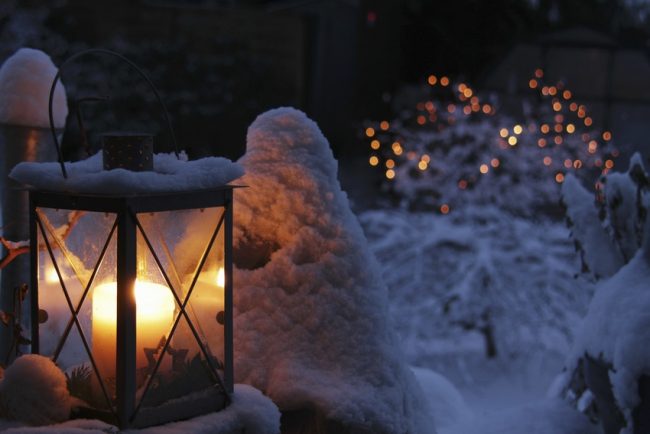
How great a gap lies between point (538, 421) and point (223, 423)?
1.58m

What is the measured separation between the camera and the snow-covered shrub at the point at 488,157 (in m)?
6.93

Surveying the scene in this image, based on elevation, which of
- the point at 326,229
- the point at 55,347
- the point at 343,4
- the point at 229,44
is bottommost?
the point at 55,347

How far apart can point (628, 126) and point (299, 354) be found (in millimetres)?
7457

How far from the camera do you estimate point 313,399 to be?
1636 mm

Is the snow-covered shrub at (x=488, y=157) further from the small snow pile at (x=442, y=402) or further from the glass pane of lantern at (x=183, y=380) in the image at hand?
the glass pane of lantern at (x=183, y=380)

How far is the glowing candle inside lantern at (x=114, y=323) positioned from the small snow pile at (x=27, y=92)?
26.5 inches

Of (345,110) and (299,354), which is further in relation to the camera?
(345,110)

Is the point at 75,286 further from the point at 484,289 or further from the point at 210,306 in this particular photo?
the point at 484,289

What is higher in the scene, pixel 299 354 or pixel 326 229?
pixel 326 229

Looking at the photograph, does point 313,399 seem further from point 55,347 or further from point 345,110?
point 345,110

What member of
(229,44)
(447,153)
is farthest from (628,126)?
(229,44)

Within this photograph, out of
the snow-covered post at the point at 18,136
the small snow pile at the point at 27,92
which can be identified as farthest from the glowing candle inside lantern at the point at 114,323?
the small snow pile at the point at 27,92

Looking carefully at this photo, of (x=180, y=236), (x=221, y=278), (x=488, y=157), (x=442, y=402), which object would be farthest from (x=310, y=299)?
(x=488, y=157)

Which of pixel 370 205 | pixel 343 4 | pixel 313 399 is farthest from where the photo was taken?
pixel 343 4
